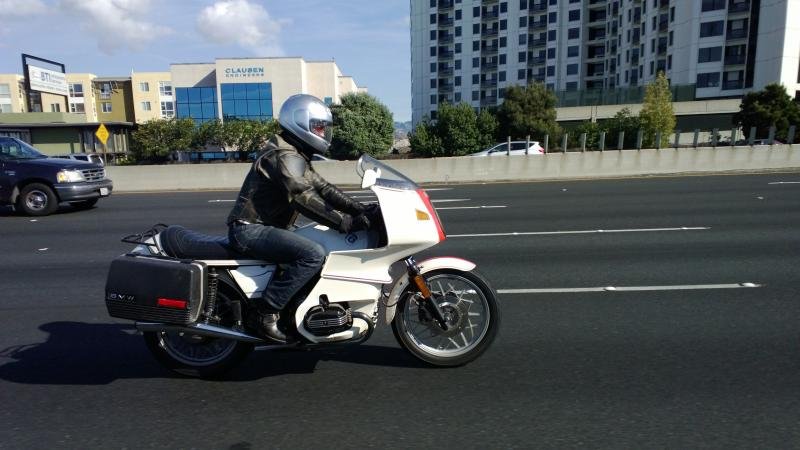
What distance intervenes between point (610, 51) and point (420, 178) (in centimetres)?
7984

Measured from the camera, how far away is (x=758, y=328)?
4434mm

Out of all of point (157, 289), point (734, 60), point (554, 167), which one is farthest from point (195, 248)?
point (734, 60)

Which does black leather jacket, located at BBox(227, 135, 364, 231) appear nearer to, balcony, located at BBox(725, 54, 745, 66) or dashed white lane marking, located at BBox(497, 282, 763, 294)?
dashed white lane marking, located at BBox(497, 282, 763, 294)

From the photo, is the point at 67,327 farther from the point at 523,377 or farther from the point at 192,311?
the point at 523,377

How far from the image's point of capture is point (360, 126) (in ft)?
147

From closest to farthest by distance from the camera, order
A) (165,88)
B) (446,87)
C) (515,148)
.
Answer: (515,148), (165,88), (446,87)

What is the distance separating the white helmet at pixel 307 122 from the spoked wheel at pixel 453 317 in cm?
126

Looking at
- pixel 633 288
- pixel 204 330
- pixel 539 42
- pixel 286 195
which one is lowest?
pixel 633 288

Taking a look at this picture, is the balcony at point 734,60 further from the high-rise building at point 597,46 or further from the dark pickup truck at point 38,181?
the dark pickup truck at point 38,181

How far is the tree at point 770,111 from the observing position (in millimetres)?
46906

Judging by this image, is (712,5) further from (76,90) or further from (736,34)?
(76,90)

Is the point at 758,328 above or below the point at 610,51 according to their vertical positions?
below

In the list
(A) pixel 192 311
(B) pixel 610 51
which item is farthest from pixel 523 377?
(B) pixel 610 51

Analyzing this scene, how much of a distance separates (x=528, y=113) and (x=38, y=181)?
1724 inches
